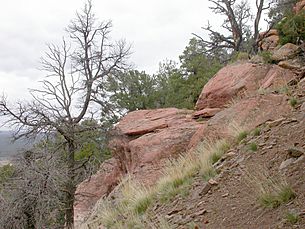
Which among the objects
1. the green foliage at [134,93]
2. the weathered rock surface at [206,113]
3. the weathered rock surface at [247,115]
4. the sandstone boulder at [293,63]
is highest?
the green foliage at [134,93]

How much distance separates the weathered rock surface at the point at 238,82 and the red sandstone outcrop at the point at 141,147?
1.03 metres

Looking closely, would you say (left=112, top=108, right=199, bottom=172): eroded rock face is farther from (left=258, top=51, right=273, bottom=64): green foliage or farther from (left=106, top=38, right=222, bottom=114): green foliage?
(left=106, top=38, right=222, bottom=114): green foliage

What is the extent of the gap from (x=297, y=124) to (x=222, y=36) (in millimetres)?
17618

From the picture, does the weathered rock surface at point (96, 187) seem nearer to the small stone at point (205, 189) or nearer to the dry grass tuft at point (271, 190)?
the small stone at point (205, 189)

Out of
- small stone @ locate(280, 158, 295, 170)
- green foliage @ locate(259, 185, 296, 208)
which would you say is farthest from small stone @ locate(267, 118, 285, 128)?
green foliage @ locate(259, 185, 296, 208)

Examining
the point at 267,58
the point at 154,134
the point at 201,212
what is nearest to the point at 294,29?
the point at 267,58

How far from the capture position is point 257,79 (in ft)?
45.5

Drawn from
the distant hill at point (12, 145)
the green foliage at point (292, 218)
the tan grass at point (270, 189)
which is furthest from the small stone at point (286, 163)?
the distant hill at point (12, 145)

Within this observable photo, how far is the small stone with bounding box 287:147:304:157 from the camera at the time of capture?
19.0ft

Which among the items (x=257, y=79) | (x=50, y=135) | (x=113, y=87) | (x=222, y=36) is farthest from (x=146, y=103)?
(x=257, y=79)

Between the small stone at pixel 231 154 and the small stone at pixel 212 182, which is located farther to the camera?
the small stone at pixel 231 154

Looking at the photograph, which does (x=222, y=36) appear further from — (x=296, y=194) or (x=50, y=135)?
(x=296, y=194)

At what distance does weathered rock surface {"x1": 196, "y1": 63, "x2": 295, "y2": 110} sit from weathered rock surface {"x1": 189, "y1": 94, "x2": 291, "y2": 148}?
1563mm

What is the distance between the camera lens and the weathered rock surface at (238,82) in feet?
41.2
